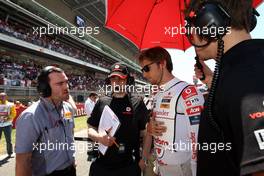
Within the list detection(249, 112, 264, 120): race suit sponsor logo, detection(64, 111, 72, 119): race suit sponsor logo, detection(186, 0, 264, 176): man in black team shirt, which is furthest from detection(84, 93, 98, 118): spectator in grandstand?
detection(249, 112, 264, 120): race suit sponsor logo

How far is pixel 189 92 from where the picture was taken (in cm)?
212

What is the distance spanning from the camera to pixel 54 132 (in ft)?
8.96

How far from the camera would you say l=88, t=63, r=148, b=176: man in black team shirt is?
9.21 feet

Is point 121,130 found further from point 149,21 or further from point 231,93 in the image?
point 231,93

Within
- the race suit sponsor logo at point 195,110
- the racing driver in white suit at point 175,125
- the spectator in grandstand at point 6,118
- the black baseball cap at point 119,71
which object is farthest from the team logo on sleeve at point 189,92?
the spectator in grandstand at point 6,118

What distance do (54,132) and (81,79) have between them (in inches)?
1326

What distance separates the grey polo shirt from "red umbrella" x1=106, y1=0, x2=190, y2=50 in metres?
1.12

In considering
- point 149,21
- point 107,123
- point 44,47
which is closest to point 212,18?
point 149,21

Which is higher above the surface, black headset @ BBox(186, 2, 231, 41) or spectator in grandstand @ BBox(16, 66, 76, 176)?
black headset @ BBox(186, 2, 231, 41)

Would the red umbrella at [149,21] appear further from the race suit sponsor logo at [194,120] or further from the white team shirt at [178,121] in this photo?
the race suit sponsor logo at [194,120]

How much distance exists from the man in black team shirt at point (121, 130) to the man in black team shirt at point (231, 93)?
1819mm

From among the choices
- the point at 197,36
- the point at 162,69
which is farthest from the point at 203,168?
the point at 162,69

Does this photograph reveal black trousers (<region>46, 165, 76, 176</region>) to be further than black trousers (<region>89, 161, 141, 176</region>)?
No

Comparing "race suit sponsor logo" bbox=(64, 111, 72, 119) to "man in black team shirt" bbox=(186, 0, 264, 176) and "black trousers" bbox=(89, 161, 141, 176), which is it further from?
"man in black team shirt" bbox=(186, 0, 264, 176)
